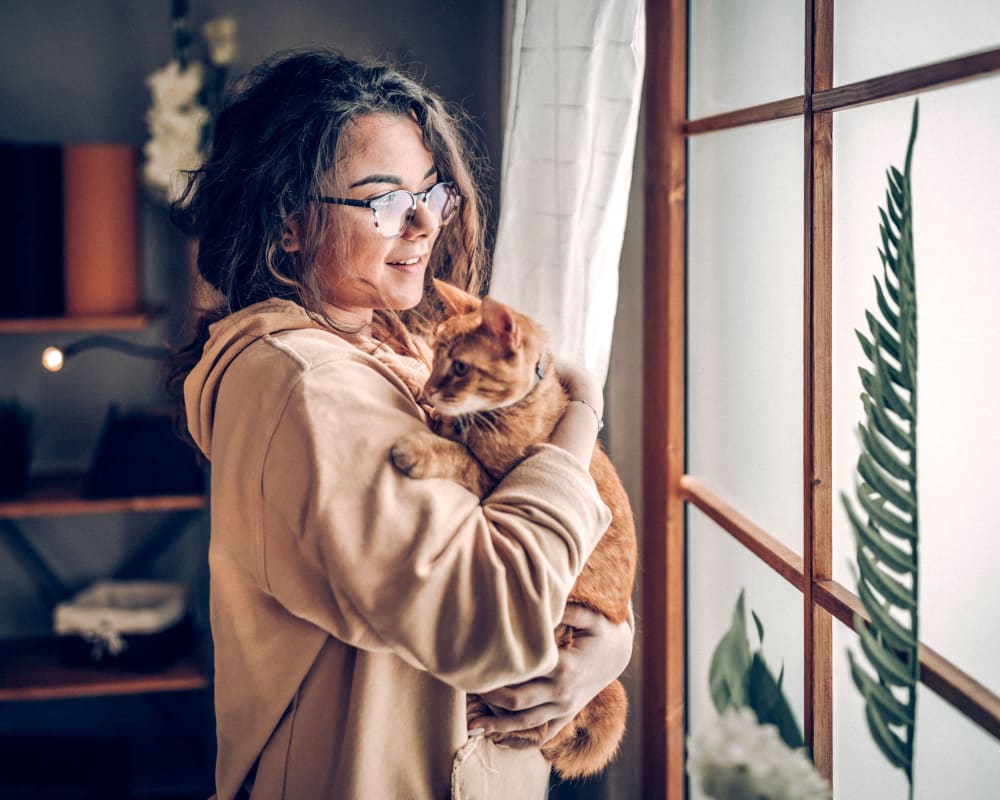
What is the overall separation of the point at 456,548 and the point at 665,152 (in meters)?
0.96

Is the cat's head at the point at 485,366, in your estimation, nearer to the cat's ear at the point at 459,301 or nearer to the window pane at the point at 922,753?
the cat's ear at the point at 459,301

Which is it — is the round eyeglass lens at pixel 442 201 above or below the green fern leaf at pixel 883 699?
above

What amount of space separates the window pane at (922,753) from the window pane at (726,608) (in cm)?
10

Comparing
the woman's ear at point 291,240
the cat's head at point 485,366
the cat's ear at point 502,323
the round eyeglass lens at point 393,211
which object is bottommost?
the cat's head at point 485,366

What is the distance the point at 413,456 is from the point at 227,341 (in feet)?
0.95

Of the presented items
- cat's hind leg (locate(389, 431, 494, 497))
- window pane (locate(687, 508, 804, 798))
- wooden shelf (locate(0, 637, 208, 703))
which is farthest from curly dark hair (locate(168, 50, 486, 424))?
wooden shelf (locate(0, 637, 208, 703))

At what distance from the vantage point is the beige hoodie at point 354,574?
2.87 feet

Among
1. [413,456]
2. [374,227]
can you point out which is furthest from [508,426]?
[374,227]

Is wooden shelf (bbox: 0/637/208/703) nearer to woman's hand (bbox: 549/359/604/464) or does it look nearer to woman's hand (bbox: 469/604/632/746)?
woman's hand (bbox: 469/604/632/746)

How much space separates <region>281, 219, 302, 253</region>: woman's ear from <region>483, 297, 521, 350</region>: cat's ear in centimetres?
29

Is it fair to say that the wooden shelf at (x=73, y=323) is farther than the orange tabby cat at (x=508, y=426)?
Yes

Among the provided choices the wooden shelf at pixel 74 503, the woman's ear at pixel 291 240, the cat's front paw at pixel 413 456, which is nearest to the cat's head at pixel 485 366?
the cat's front paw at pixel 413 456

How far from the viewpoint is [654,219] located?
1.64 meters

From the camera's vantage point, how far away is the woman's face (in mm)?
1116
